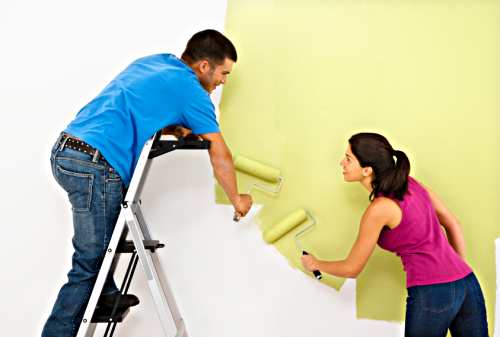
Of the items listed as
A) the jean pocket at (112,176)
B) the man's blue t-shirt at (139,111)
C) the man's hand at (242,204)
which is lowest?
the man's hand at (242,204)

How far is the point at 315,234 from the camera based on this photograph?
1751mm

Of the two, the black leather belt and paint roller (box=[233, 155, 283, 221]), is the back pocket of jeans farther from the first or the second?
paint roller (box=[233, 155, 283, 221])

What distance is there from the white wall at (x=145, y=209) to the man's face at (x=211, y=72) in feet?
0.59

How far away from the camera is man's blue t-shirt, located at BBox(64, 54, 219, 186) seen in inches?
54.9

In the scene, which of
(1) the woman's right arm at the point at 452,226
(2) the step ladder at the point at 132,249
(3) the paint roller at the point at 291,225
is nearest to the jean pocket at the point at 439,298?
(1) the woman's right arm at the point at 452,226

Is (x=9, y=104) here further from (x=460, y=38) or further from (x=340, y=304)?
(x=460, y=38)

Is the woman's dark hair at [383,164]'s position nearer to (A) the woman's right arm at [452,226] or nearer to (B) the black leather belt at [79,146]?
(A) the woman's right arm at [452,226]

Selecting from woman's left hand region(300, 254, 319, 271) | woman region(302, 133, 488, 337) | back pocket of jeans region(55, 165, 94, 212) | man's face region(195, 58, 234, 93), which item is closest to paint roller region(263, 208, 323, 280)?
woman's left hand region(300, 254, 319, 271)

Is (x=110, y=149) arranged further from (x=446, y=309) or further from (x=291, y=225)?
(x=446, y=309)

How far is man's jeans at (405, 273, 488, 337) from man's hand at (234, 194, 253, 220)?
578 mm

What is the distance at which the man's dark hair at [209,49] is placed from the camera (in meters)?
1.63

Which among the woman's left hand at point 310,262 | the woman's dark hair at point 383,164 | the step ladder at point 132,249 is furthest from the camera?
the woman's left hand at point 310,262

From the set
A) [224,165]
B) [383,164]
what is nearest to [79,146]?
[224,165]

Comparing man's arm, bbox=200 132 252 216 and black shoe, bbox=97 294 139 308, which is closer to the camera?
black shoe, bbox=97 294 139 308
